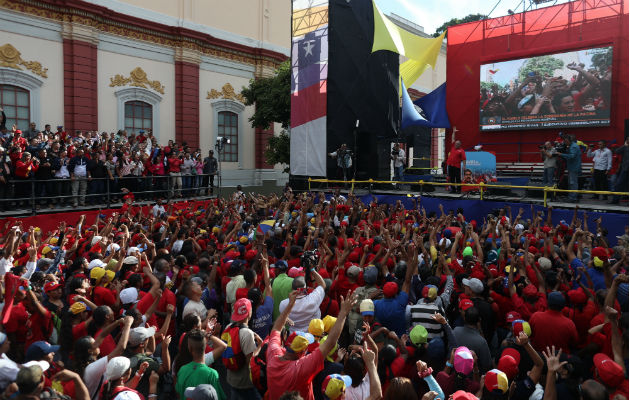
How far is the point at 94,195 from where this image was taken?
13.9 meters

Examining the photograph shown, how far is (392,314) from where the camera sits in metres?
5.03

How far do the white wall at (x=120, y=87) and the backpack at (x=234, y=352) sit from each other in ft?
64.0

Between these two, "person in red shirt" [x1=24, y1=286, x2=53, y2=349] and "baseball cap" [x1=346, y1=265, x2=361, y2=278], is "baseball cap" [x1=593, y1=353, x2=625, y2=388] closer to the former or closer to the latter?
"baseball cap" [x1=346, y1=265, x2=361, y2=278]

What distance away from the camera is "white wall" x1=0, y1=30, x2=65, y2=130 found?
18.6 m

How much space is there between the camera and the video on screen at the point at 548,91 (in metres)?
20.0

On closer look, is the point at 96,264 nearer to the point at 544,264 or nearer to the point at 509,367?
the point at 509,367

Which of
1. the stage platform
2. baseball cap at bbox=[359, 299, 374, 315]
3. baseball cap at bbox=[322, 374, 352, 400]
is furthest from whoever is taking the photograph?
the stage platform

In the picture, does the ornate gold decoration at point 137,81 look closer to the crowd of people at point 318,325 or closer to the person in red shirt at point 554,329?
the crowd of people at point 318,325

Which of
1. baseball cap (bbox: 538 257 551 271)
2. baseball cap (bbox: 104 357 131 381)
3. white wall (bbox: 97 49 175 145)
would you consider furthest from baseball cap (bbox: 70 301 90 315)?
white wall (bbox: 97 49 175 145)

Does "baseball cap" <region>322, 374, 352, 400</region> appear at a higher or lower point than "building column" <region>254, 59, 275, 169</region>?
lower

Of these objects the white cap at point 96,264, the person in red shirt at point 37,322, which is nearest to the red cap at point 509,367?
the person in red shirt at point 37,322

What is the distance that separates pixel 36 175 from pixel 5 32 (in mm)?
8665

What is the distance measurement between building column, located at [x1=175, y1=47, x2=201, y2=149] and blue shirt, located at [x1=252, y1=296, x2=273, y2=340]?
2001cm

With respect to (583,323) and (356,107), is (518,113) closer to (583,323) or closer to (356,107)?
(356,107)
